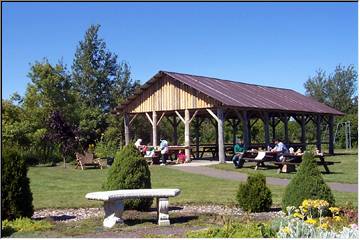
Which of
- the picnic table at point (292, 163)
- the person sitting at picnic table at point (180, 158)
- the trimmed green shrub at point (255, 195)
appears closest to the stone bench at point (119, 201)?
the trimmed green shrub at point (255, 195)

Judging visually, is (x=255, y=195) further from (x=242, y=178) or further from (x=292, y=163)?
(x=292, y=163)

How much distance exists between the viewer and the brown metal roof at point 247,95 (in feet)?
85.2

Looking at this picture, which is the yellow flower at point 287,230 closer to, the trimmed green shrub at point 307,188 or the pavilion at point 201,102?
the trimmed green shrub at point 307,188

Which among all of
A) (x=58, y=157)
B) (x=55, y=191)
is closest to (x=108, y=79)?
(x=58, y=157)

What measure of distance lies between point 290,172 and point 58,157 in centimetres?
1420

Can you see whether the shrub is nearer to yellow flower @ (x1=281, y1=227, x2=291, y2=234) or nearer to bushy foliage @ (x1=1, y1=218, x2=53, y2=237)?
bushy foliage @ (x1=1, y1=218, x2=53, y2=237)

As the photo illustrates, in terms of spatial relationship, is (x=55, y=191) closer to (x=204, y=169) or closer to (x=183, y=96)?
(x=204, y=169)

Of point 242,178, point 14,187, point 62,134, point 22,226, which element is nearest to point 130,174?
point 14,187

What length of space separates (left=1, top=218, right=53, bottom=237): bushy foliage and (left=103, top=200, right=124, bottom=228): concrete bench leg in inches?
35.5

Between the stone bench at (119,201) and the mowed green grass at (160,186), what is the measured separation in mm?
2525

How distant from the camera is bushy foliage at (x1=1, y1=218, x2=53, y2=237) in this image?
26.0ft

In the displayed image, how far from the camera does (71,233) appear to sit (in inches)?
315

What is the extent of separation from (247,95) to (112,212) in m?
21.7

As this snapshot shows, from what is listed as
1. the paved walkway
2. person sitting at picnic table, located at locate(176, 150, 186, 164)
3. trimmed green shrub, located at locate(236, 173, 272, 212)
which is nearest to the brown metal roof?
person sitting at picnic table, located at locate(176, 150, 186, 164)
